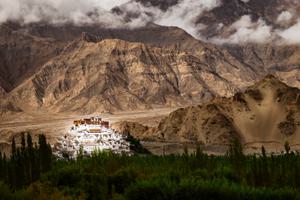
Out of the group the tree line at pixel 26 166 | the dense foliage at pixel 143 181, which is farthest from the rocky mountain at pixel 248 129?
the tree line at pixel 26 166

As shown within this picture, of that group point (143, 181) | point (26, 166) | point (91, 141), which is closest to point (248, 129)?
point (91, 141)

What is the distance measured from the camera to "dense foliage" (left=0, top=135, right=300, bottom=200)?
45062 millimetres

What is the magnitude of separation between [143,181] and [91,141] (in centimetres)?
11226

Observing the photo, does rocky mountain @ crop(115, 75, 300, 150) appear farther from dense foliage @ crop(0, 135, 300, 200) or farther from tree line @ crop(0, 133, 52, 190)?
tree line @ crop(0, 133, 52, 190)

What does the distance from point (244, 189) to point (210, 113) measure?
154 metres

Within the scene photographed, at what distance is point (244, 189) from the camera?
45.8 m

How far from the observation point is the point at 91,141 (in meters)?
158

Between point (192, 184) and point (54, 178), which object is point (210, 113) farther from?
point (192, 184)

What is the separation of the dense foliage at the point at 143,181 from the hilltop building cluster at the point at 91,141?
4839cm

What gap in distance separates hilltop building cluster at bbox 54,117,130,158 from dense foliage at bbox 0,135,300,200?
48.4m

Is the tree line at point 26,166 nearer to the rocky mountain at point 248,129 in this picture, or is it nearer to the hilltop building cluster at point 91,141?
the hilltop building cluster at point 91,141

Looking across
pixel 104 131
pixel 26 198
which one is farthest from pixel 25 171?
pixel 104 131

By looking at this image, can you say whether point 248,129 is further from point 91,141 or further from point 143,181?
point 143,181

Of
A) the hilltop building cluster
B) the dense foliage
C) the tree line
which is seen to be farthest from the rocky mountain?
the tree line
